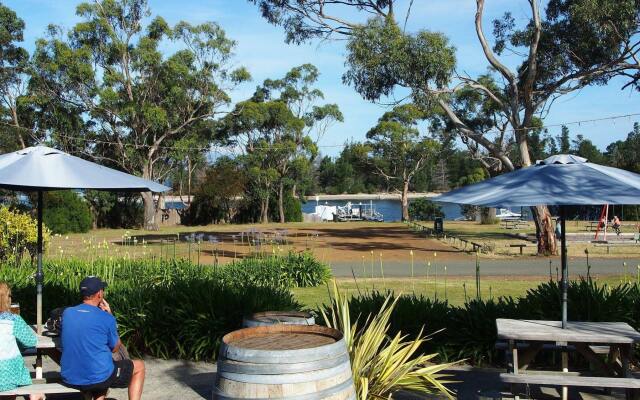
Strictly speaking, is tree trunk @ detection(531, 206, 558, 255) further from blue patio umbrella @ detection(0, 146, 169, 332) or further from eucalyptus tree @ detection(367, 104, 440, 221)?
eucalyptus tree @ detection(367, 104, 440, 221)

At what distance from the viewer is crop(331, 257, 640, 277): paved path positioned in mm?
16719

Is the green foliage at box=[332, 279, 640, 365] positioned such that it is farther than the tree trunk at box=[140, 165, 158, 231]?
No

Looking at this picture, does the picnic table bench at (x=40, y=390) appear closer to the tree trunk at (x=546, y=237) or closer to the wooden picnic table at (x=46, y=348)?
the wooden picnic table at (x=46, y=348)

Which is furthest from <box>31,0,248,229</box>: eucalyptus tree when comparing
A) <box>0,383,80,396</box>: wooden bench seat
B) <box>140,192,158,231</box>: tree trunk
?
<box>0,383,80,396</box>: wooden bench seat

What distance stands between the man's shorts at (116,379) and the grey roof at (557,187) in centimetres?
298

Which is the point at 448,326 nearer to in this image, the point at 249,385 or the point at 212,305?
the point at 212,305

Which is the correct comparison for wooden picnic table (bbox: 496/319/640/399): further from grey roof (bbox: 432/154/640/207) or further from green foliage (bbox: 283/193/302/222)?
green foliage (bbox: 283/193/302/222)

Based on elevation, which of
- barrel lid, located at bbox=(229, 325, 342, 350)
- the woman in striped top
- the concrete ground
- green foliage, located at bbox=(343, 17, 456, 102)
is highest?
green foliage, located at bbox=(343, 17, 456, 102)

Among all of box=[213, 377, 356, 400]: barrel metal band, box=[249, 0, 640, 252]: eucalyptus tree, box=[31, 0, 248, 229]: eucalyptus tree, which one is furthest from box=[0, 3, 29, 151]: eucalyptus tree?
box=[213, 377, 356, 400]: barrel metal band

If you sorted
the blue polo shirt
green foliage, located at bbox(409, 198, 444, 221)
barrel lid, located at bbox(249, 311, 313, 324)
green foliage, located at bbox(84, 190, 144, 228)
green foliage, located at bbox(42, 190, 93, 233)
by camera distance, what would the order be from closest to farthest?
the blue polo shirt, barrel lid, located at bbox(249, 311, 313, 324), green foliage, located at bbox(42, 190, 93, 233), green foliage, located at bbox(84, 190, 144, 228), green foliage, located at bbox(409, 198, 444, 221)

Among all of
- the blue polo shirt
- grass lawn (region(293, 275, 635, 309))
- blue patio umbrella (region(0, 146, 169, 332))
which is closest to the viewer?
the blue polo shirt

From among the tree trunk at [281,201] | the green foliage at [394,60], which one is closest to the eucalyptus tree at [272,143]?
the tree trunk at [281,201]

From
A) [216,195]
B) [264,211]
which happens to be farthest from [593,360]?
[264,211]

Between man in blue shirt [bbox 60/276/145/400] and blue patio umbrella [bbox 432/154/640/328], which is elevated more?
blue patio umbrella [bbox 432/154/640/328]
